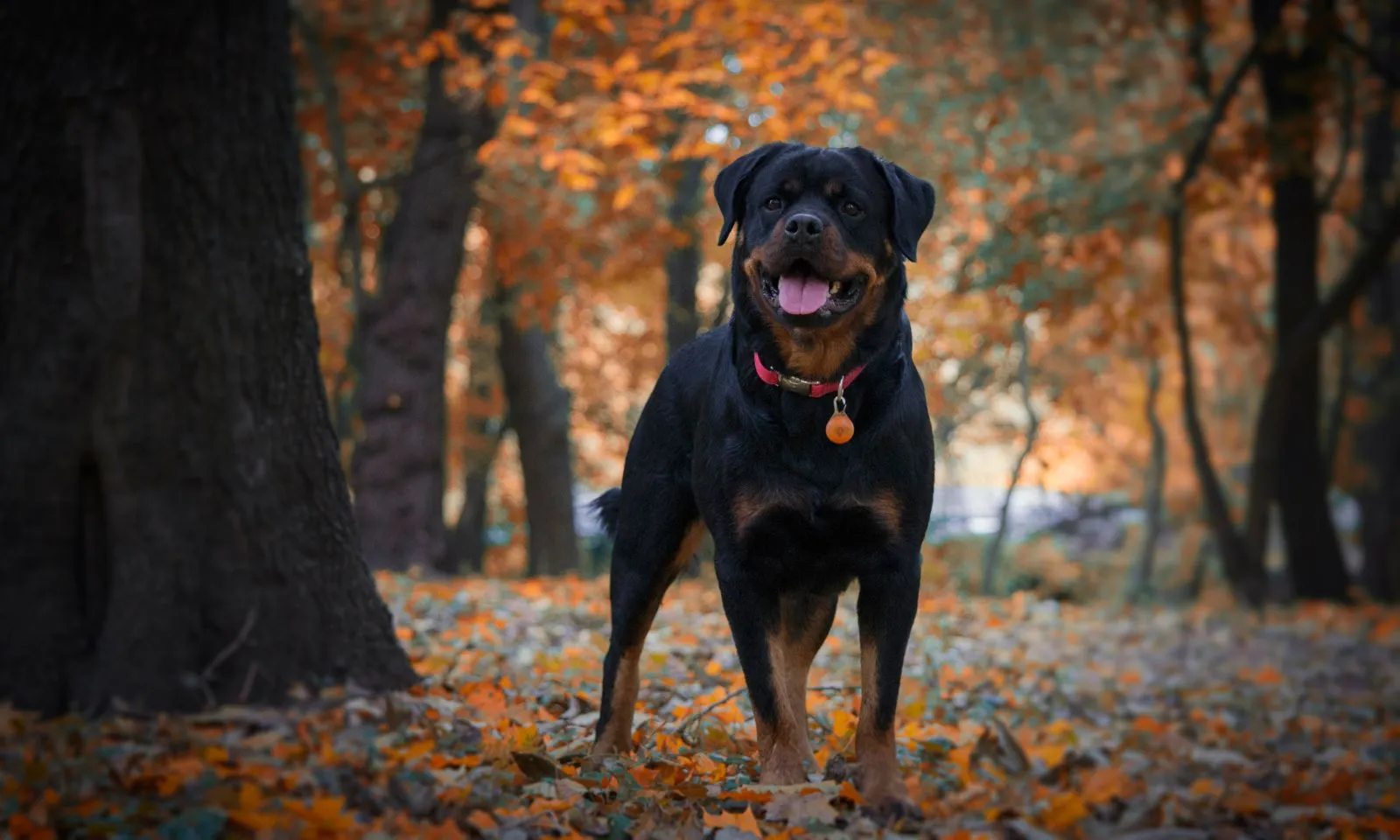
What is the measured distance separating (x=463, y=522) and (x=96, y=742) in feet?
57.4

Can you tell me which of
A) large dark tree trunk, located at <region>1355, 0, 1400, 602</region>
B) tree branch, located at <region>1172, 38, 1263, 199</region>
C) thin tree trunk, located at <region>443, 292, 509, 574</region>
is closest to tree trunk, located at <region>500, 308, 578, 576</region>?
thin tree trunk, located at <region>443, 292, 509, 574</region>

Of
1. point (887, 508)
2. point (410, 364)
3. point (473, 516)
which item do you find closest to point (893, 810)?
point (887, 508)

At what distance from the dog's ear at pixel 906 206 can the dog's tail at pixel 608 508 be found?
5.62ft

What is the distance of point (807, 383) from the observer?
4367mm

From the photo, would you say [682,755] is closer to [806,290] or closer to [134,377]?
[806,290]

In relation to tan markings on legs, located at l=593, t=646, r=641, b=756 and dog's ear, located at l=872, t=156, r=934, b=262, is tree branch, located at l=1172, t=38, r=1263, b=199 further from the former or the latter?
tan markings on legs, located at l=593, t=646, r=641, b=756

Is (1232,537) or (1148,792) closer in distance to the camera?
(1148,792)

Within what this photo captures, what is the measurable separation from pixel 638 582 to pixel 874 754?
1.14 metres

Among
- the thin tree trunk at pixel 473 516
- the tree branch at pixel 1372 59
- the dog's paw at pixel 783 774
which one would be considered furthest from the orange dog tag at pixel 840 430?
the thin tree trunk at pixel 473 516

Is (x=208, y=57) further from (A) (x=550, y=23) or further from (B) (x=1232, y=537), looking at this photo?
(B) (x=1232, y=537)

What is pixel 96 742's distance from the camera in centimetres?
460

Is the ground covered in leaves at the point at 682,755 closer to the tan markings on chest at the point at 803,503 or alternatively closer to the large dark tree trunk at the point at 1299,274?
the tan markings on chest at the point at 803,503

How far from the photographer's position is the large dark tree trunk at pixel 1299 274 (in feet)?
46.6

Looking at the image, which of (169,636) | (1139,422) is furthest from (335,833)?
(1139,422)
